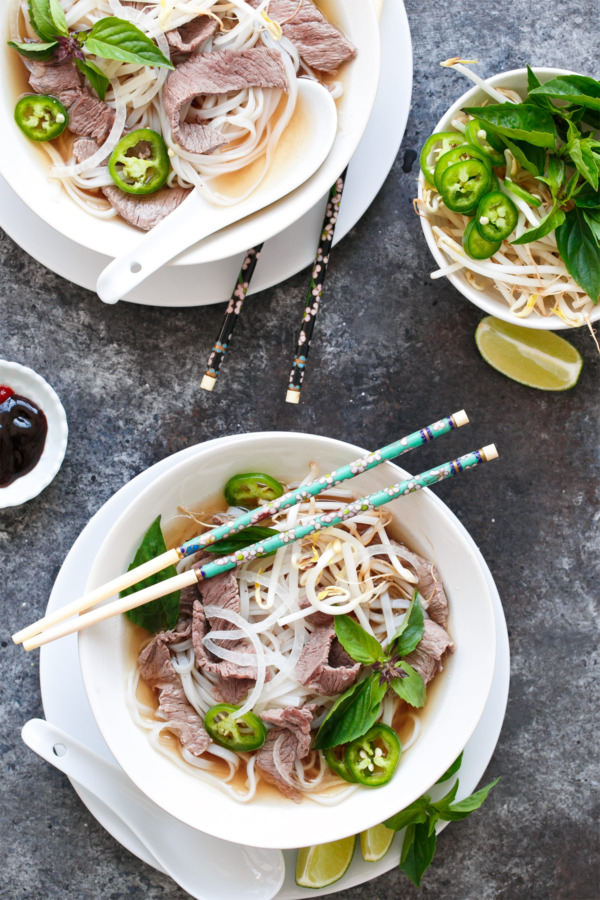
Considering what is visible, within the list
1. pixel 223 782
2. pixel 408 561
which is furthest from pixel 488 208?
pixel 223 782

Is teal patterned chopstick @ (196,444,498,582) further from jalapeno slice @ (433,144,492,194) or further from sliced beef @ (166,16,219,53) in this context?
sliced beef @ (166,16,219,53)

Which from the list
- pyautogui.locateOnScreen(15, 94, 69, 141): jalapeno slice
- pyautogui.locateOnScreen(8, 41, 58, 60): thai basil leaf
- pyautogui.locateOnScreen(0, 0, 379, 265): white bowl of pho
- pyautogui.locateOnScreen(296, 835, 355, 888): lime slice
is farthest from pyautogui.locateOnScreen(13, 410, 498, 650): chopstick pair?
pyautogui.locateOnScreen(8, 41, 58, 60): thai basil leaf

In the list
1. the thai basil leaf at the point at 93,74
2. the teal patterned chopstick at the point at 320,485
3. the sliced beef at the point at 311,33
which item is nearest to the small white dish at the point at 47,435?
the teal patterned chopstick at the point at 320,485

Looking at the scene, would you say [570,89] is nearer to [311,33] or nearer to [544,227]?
[544,227]

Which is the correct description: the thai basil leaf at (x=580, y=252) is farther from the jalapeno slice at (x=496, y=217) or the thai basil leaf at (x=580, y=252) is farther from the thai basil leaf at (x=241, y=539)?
the thai basil leaf at (x=241, y=539)

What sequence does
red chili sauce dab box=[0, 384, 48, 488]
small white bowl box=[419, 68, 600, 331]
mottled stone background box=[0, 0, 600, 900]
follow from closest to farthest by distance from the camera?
small white bowl box=[419, 68, 600, 331] < red chili sauce dab box=[0, 384, 48, 488] < mottled stone background box=[0, 0, 600, 900]
